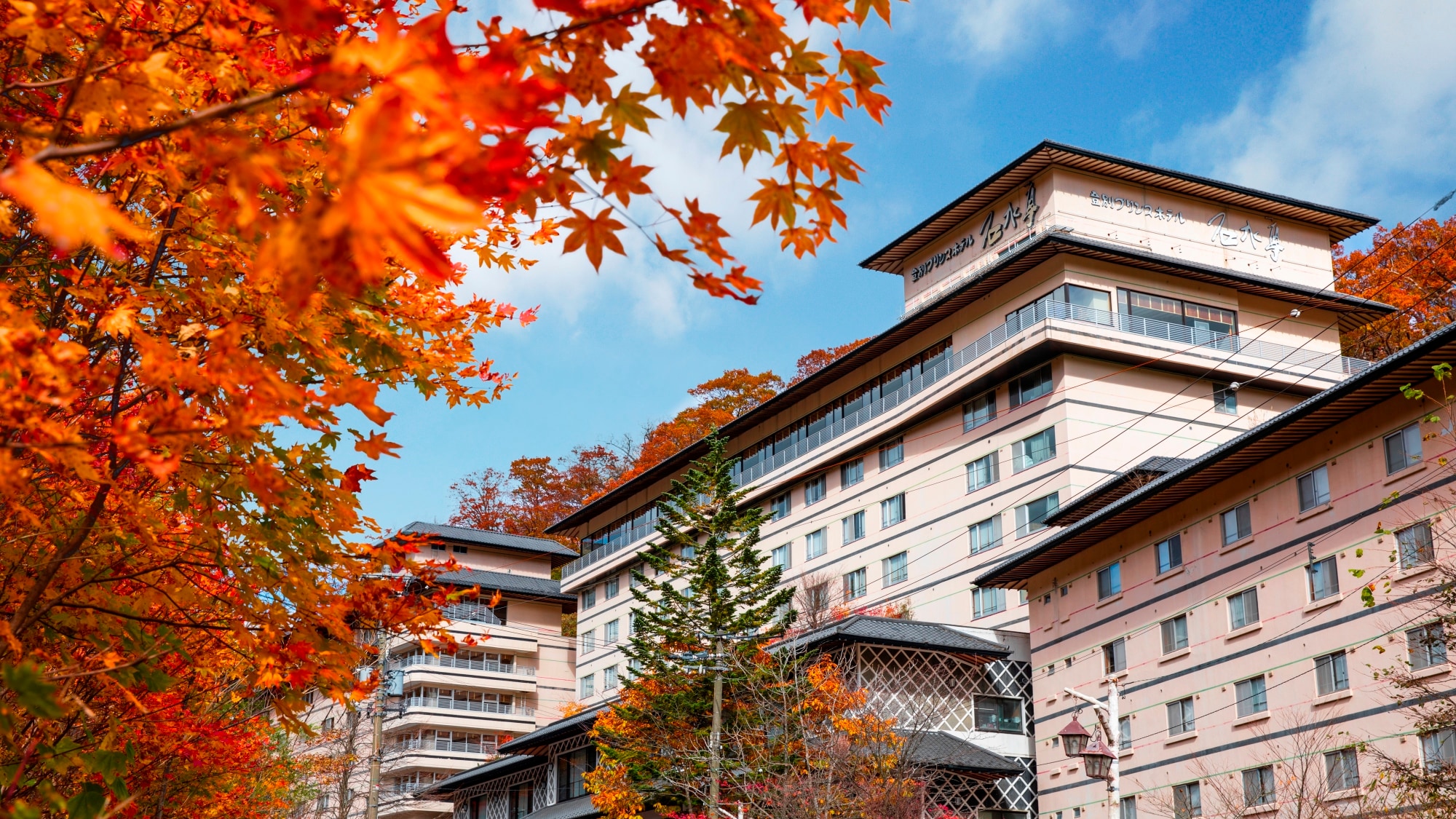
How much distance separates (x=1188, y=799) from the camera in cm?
2906

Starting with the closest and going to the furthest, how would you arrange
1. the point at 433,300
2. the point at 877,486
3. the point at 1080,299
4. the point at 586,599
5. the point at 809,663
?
1. the point at 433,300
2. the point at 809,663
3. the point at 1080,299
4. the point at 877,486
5. the point at 586,599

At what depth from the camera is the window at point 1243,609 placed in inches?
1106

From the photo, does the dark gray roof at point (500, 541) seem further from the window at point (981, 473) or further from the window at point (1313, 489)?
the window at point (1313, 489)

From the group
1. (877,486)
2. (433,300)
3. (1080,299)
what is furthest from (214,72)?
(877,486)

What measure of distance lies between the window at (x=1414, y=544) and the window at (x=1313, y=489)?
204 cm

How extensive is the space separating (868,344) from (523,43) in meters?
45.3

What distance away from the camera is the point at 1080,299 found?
137 feet

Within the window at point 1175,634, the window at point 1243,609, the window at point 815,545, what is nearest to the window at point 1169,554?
the window at point 1175,634

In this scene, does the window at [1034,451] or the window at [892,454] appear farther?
the window at [892,454]

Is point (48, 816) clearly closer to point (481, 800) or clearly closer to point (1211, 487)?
point (1211, 487)

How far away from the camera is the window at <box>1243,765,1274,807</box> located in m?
26.6

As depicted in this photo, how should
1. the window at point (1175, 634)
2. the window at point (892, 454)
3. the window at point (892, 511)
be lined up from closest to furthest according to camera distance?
1. the window at point (1175, 634)
2. the window at point (892, 511)
3. the window at point (892, 454)

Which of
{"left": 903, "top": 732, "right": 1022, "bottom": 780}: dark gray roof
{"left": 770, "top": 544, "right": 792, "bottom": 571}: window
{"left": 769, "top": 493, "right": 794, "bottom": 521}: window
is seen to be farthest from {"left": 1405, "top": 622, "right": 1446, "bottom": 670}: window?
{"left": 769, "top": 493, "right": 794, "bottom": 521}: window

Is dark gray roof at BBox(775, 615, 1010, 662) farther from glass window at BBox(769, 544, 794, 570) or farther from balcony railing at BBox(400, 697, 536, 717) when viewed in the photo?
balcony railing at BBox(400, 697, 536, 717)
